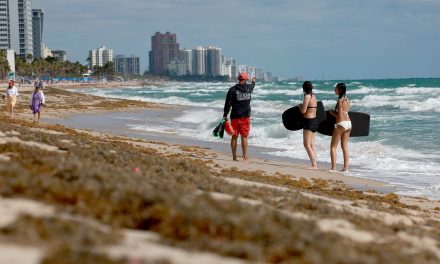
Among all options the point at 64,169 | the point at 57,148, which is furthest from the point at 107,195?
the point at 57,148

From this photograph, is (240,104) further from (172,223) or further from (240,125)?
(172,223)

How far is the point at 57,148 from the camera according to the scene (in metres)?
7.51

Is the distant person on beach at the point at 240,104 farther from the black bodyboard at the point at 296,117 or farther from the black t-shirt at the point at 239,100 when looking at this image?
the black bodyboard at the point at 296,117

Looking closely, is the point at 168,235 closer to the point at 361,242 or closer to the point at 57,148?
the point at 361,242

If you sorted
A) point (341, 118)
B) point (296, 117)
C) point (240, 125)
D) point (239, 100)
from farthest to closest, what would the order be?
point (296, 117) → point (240, 125) → point (239, 100) → point (341, 118)

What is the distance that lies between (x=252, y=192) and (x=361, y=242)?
171cm

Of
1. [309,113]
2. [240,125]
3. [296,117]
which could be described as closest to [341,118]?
[309,113]

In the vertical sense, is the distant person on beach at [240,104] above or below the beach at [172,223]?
above

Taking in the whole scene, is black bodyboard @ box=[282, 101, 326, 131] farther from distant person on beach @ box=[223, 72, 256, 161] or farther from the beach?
the beach

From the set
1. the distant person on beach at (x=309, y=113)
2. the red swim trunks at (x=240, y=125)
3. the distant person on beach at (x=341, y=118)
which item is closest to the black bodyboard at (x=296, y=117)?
the distant person on beach at (x=309, y=113)

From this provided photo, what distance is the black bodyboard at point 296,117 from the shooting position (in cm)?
1182

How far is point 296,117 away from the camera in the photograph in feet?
39.9

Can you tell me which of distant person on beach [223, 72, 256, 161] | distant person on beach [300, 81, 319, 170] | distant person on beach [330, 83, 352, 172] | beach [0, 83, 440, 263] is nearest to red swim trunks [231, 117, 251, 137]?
distant person on beach [223, 72, 256, 161]

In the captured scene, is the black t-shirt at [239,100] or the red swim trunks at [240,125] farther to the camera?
the red swim trunks at [240,125]
